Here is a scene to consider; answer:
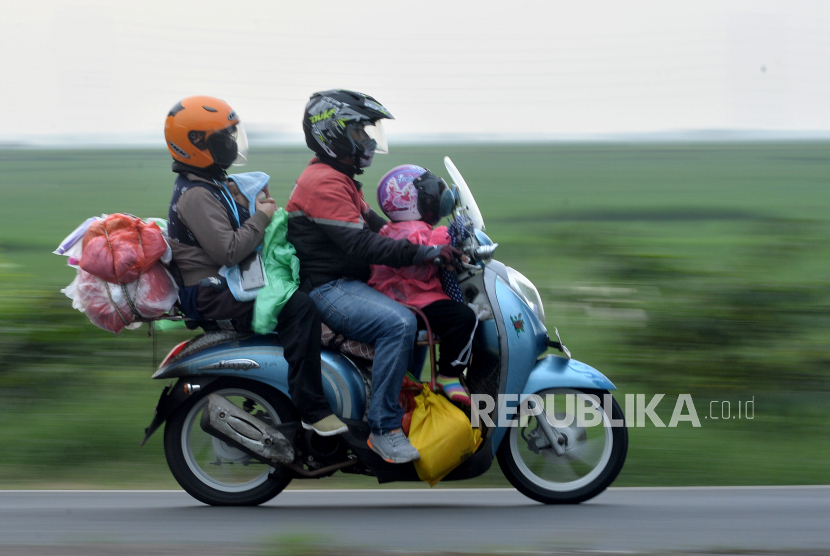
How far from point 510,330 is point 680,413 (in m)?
2.60

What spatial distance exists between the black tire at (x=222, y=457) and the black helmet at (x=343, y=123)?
3.96ft

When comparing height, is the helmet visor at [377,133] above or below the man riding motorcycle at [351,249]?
above

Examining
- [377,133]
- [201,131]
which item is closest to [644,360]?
[377,133]

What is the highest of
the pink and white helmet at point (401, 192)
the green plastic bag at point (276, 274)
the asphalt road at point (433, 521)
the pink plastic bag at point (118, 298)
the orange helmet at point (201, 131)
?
the orange helmet at point (201, 131)

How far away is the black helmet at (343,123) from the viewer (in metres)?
→ 4.62

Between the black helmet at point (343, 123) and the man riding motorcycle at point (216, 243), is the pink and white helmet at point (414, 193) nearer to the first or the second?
the black helmet at point (343, 123)

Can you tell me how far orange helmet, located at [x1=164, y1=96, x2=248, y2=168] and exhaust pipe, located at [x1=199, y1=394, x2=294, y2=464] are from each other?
1.15 m

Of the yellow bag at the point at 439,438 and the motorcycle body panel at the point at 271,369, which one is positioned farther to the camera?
the motorcycle body panel at the point at 271,369

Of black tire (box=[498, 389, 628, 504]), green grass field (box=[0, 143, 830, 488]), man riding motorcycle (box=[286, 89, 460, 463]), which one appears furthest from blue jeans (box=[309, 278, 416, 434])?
green grass field (box=[0, 143, 830, 488])

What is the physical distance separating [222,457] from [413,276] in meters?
1.30

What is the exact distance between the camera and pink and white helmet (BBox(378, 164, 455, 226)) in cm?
474

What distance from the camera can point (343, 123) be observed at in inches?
182

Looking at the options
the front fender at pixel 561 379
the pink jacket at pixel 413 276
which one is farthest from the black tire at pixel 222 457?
the front fender at pixel 561 379

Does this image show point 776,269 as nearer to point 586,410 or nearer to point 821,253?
point 821,253
